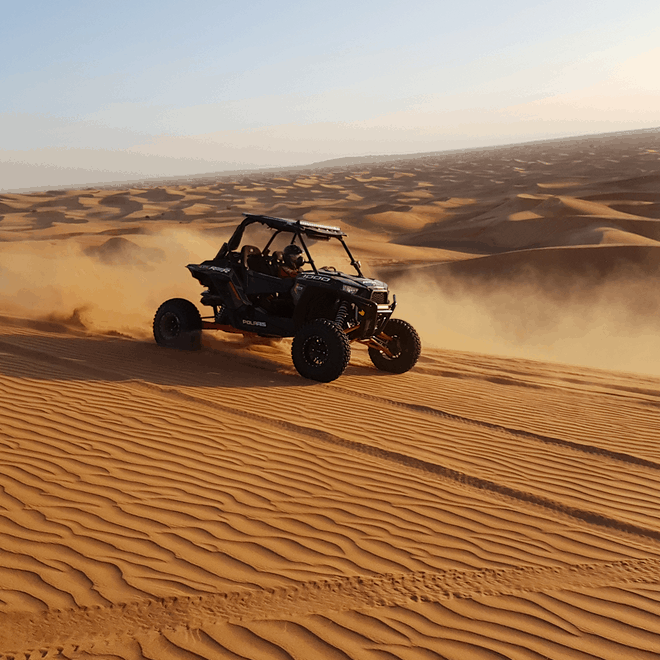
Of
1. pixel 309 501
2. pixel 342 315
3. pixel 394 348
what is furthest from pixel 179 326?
pixel 309 501

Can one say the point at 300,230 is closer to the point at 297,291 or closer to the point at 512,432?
the point at 297,291

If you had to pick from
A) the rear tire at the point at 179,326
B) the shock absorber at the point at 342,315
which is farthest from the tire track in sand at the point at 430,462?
the rear tire at the point at 179,326

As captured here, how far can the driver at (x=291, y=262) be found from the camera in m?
9.28

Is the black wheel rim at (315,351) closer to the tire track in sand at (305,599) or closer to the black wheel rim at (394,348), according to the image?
the black wheel rim at (394,348)

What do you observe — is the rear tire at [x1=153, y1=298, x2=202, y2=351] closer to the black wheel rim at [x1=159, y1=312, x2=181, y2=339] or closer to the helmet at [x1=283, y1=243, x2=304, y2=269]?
the black wheel rim at [x1=159, y1=312, x2=181, y2=339]

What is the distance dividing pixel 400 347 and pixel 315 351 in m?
1.46

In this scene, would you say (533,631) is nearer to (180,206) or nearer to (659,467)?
(659,467)

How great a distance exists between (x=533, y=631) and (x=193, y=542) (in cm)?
205

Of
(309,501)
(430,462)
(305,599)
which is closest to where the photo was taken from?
(305,599)

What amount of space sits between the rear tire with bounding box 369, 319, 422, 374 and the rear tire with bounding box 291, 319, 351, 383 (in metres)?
1.14

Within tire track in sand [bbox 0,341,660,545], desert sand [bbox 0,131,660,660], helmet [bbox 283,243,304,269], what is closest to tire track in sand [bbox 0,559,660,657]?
desert sand [bbox 0,131,660,660]

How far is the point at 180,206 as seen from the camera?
50125 millimetres

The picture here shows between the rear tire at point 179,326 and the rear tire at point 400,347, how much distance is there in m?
2.66

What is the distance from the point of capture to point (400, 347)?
9422 millimetres
